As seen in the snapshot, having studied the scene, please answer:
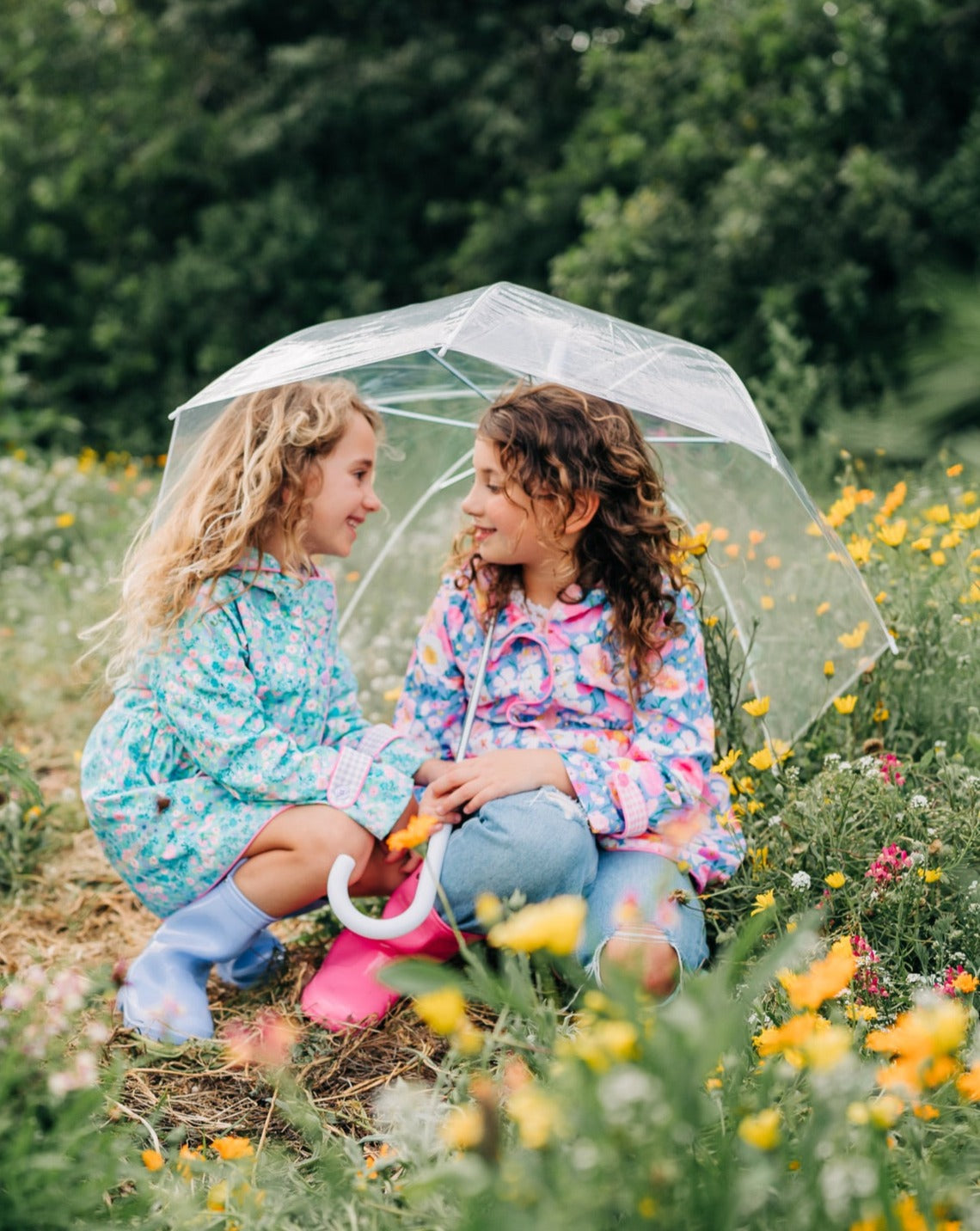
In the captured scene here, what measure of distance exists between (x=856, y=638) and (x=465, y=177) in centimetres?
753

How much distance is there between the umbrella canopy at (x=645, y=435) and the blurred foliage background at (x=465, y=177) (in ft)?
7.68

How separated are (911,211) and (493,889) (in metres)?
4.68

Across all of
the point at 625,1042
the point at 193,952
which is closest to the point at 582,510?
the point at 193,952

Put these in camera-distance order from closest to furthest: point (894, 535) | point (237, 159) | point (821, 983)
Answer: point (821, 983) < point (894, 535) < point (237, 159)

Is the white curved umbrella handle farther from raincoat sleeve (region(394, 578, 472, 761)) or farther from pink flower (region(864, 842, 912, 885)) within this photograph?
pink flower (region(864, 842, 912, 885))

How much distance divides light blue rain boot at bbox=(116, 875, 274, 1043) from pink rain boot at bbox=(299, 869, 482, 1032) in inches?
6.4

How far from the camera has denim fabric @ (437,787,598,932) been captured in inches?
88.2

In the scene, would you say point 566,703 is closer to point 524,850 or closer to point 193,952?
point 524,850

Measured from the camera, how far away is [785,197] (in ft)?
18.6

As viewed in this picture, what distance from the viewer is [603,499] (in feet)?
8.07

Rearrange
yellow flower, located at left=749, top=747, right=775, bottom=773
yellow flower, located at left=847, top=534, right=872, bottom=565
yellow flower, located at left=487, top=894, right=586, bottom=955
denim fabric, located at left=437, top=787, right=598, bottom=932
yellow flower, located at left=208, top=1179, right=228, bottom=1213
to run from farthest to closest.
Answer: yellow flower, located at left=847, top=534, right=872, bottom=565, denim fabric, located at left=437, top=787, right=598, bottom=932, yellow flower, located at left=749, top=747, right=775, bottom=773, yellow flower, located at left=208, top=1179, right=228, bottom=1213, yellow flower, located at left=487, top=894, right=586, bottom=955

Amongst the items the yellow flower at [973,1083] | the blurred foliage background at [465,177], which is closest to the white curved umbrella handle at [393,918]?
the yellow flower at [973,1083]

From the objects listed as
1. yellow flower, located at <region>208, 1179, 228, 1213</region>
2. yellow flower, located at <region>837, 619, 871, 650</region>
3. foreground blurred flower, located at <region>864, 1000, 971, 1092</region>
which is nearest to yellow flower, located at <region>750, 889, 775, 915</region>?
foreground blurred flower, located at <region>864, 1000, 971, 1092</region>

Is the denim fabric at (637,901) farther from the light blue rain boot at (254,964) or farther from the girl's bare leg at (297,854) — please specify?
the light blue rain boot at (254,964)
